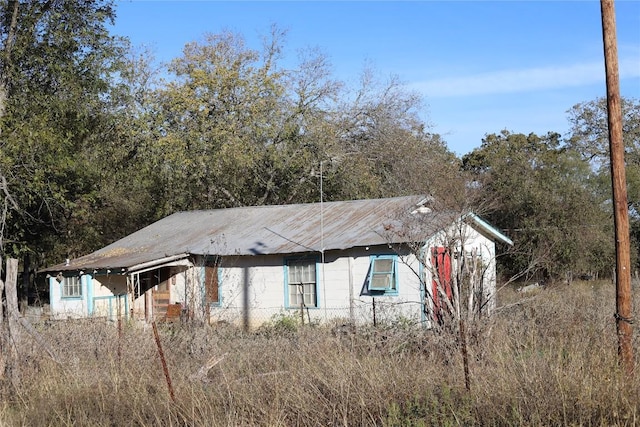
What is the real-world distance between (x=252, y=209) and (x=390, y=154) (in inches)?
407

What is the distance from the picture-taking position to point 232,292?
2059cm

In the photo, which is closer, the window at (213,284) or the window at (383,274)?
the window at (383,274)

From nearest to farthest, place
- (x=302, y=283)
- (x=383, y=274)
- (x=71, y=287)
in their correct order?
(x=383, y=274) < (x=302, y=283) < (x=71, y=287)

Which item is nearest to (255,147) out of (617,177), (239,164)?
(239,164)

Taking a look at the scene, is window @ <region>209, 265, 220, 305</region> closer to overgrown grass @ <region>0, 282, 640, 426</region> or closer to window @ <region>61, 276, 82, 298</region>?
window @ <region>61, 276, 82, 298</region>

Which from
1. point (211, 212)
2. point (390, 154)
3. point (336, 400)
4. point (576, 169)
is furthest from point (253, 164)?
point (336, 400)

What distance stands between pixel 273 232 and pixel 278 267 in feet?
5.25

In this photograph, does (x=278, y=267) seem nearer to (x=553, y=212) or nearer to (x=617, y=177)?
(x=617, y=177)

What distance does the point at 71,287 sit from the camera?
22609mm

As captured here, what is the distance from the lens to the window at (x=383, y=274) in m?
18.1

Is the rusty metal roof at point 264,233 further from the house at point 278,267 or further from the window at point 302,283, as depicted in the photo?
the window at point 302,283

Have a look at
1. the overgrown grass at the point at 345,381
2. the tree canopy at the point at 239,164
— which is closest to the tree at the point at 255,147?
the tree canopy at the point at 239,164

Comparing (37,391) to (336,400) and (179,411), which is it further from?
(336,400)

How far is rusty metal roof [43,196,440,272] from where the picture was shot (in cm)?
1920
